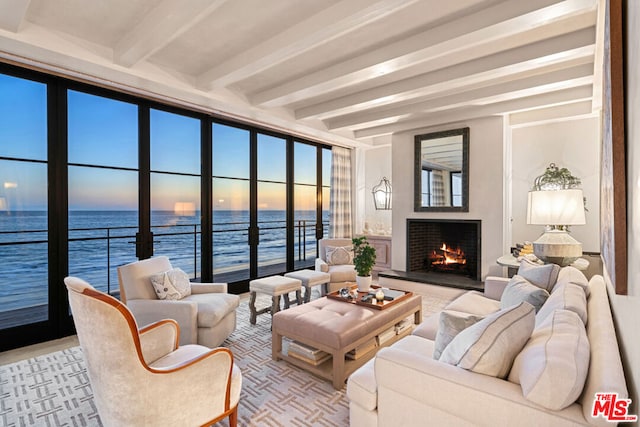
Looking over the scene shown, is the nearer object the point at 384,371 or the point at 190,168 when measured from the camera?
the point at 384,371

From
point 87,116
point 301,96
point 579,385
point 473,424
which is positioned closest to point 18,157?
point 87,116

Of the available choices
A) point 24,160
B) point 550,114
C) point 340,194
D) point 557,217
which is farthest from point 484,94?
point 24,160

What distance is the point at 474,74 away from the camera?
3.26 m

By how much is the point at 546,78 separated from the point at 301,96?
2789mm

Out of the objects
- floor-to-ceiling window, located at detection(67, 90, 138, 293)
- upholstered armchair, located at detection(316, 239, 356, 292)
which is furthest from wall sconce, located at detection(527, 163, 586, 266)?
floor-to-ceiling window, located at detection(67, 90, 138, 293)

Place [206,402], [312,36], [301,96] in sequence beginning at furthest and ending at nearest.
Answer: [301,96] → [312,36] → [206,402]

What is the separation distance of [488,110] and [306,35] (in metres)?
3.18

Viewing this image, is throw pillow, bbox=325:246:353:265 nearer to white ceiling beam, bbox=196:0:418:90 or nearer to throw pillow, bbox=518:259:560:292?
throw pillow, bbox=518:259:560:292

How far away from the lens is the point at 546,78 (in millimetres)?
3533

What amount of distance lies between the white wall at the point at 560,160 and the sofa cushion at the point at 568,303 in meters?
3.36

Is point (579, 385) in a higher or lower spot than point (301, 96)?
lower

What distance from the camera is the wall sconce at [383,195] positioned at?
6.69 meters

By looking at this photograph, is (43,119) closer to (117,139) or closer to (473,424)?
(117,139)

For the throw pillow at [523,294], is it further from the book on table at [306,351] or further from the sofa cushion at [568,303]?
the book on table at [306,351]
